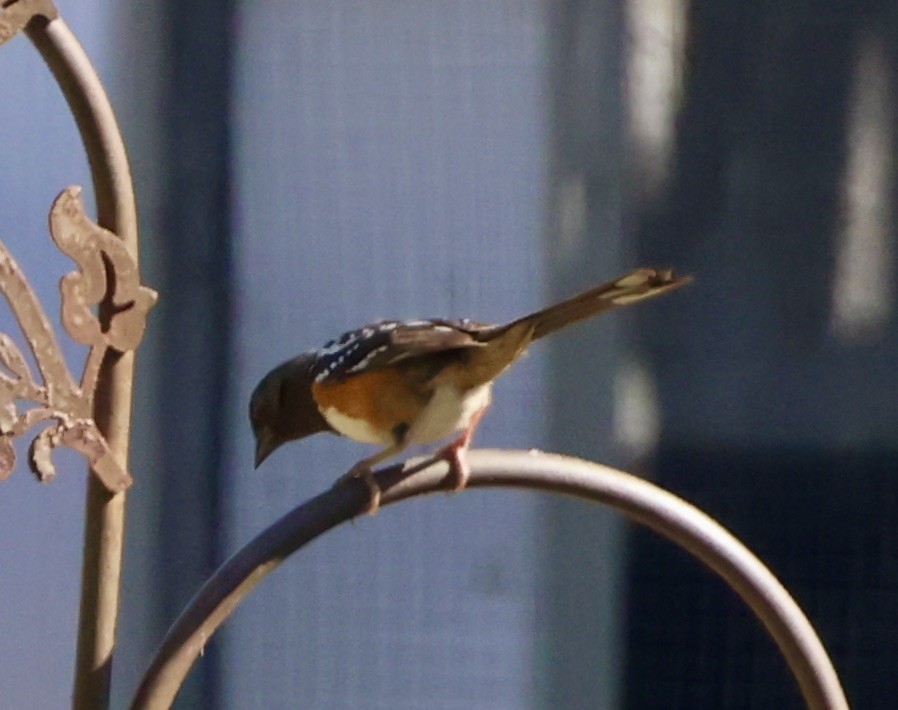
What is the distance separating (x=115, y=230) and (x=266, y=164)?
1.05 metres

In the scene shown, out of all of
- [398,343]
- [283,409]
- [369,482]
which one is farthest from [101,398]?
[283,409]

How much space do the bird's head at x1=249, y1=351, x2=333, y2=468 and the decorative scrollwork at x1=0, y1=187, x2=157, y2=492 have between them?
692mm

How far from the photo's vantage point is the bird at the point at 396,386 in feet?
5.34

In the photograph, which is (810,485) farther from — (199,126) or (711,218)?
(199,126)

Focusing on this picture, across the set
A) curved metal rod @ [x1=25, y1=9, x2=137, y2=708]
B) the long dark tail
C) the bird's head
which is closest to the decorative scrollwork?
curved metal rod @ [x1=25, y1=9, x2=137, y2=708]

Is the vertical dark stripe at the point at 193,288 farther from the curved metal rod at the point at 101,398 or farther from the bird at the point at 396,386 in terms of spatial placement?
the curved metal rod at the point at 101,398

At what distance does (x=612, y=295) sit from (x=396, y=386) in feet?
1.90

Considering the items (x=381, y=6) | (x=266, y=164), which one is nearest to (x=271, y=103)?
(x=266, y=164)

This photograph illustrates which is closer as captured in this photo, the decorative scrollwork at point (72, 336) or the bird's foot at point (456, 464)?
the decorative scrollwork at point (72, 336)

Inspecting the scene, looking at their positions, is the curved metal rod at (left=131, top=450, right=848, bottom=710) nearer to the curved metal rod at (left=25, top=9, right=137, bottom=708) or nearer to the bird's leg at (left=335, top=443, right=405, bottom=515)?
the bird's leg at (left=335, top=443, right=405, bottom=515)

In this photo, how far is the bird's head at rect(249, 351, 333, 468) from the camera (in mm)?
1993

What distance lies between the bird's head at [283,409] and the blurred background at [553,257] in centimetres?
38

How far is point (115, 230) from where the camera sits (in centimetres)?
132

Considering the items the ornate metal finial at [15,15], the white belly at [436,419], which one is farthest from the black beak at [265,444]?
the ornate metal finial at [15,15]
